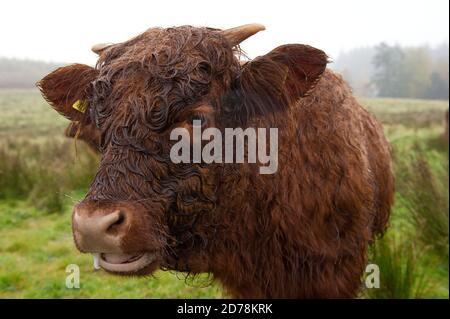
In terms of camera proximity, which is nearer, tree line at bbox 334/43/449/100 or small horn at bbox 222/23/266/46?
small horn at bbox 222/23/266/46

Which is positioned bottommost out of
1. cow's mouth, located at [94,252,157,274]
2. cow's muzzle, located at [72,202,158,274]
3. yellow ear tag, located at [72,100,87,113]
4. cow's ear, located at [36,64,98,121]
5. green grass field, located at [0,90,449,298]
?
green grass field, located at [0,90,449,298]

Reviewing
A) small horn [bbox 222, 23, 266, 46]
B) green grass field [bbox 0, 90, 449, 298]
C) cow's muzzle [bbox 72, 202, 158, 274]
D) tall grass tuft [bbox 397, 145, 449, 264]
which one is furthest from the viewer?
tall grass tuft [bbox 397, 145, 449, 264]

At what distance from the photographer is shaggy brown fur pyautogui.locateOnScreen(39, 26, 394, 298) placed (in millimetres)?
1920

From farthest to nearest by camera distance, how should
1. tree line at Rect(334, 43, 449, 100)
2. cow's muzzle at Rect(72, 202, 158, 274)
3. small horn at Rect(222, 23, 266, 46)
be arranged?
tree line at Rect(334, 43, 449, 100) → small horn at Rect(222, 23, 266, 46) → cow's muzzle at Rect(72, 202, 158, 274)

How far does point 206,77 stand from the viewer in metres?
2.08

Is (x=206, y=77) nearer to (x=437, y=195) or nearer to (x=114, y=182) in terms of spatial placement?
(x=114, y=182)

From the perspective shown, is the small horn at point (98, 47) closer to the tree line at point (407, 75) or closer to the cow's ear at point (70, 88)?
the cow's ear at point (70, 88)

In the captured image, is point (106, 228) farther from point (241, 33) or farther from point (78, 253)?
point (78, 253)

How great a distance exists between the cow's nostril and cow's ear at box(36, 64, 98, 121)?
0.82 meters

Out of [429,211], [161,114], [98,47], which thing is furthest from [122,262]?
[429,211]

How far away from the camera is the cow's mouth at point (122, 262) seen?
1945mm

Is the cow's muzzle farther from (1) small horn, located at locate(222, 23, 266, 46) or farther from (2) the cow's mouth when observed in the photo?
(1) small horn, located at locate(222, 23, 266, 46)

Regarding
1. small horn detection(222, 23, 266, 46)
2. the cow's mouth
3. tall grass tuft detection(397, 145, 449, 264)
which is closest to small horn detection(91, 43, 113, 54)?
small horn detection(222, 23, 266, 46)
